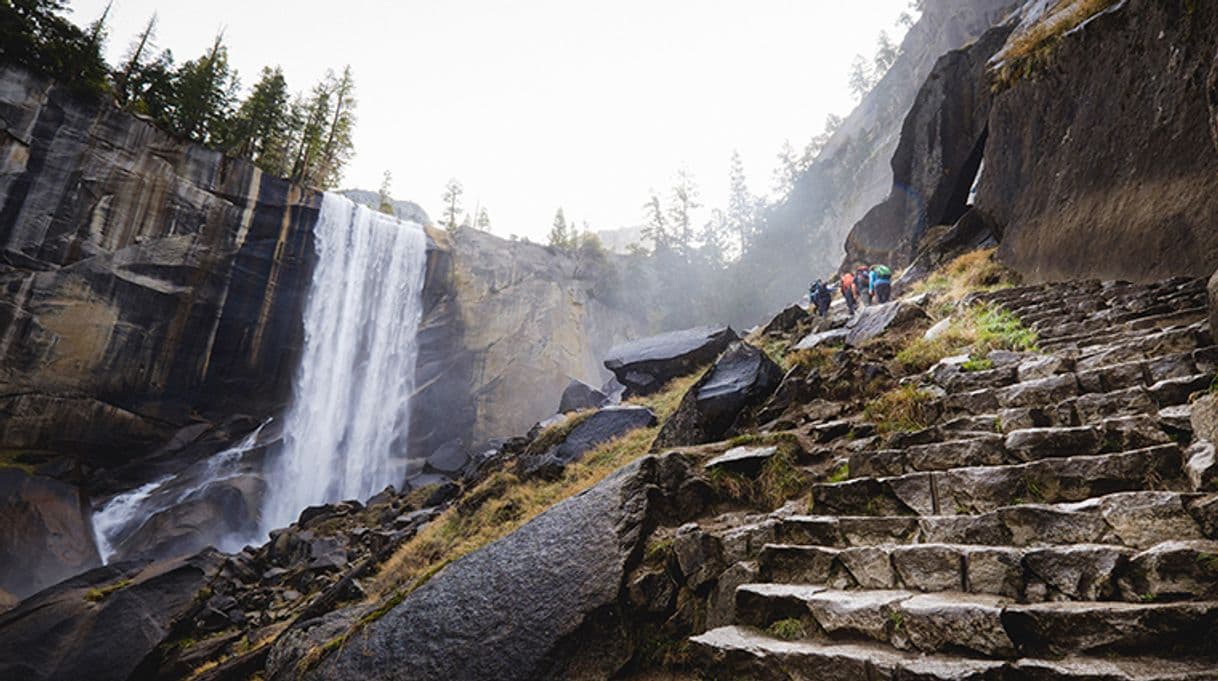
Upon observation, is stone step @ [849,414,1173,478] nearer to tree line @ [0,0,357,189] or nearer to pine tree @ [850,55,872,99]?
tree line @ [0,0,357,189]

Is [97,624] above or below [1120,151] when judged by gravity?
below

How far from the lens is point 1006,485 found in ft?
12.6

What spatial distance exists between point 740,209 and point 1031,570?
47.3 meters

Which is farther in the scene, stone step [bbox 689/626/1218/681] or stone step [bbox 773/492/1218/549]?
stone step [bbox 773/492/1218/549]

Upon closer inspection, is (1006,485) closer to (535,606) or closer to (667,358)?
(535,606)

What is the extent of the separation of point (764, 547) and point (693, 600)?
843 mm

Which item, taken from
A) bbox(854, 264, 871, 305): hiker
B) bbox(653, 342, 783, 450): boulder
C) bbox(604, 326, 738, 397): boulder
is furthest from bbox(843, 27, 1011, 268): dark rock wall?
bbox(653, 342, 783, 450): boulder

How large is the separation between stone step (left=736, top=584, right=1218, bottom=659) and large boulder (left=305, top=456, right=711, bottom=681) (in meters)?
1.94

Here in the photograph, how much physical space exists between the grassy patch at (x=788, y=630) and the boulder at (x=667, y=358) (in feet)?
50.7

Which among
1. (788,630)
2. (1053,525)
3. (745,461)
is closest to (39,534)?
(745,461)

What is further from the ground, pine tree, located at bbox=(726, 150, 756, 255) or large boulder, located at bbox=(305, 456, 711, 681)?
pine tree, located at bbox=(726, 150, 756, 255)

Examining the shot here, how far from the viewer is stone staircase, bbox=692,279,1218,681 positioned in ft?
8.05

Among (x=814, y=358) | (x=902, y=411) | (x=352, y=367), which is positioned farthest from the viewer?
(x=352, y=367)

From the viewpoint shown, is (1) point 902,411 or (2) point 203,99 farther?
(2) point 203,99
